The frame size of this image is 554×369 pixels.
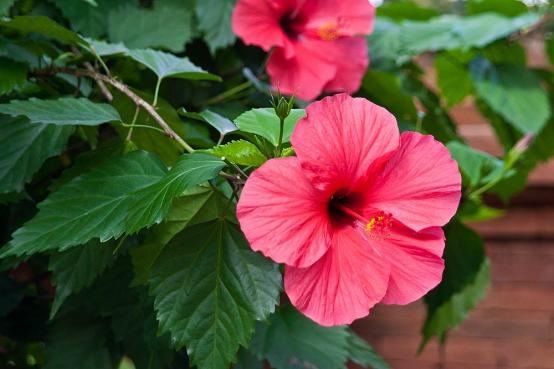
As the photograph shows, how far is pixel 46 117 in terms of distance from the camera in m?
0.57

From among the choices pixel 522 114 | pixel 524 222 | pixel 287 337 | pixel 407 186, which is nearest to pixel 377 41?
pixel 522 114

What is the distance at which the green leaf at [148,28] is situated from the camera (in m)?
0.88

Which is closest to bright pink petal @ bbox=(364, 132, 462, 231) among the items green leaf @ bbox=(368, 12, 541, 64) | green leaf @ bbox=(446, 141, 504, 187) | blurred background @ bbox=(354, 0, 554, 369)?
green leaf @ bbox=(446, 141, 504, 187)

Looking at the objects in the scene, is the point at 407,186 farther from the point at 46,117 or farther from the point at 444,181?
the point at 46,117

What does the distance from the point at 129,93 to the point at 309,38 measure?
33 cm

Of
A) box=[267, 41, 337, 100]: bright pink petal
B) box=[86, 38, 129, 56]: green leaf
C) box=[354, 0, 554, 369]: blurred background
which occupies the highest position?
box=[86, 38, 129, 56]: green leaf

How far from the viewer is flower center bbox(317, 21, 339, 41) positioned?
3.02 ft

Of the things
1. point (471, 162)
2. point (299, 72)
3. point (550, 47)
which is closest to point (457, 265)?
point (471, 162)

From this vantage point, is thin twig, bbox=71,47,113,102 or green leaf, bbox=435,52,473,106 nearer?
thin twig, bbox=71,47,113,102

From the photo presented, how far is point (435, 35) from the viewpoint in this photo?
4.05ft

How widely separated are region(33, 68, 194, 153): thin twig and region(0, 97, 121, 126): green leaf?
3 cm

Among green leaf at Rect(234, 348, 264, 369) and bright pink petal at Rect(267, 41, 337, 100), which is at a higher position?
bright pink petal at Rect(267, 41, 337, 100)

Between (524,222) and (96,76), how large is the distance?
1347mm

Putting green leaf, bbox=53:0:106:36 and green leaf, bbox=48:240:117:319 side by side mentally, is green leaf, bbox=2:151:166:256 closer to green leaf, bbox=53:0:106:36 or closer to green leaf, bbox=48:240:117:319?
green leaf, bbox=48:240:117:319
